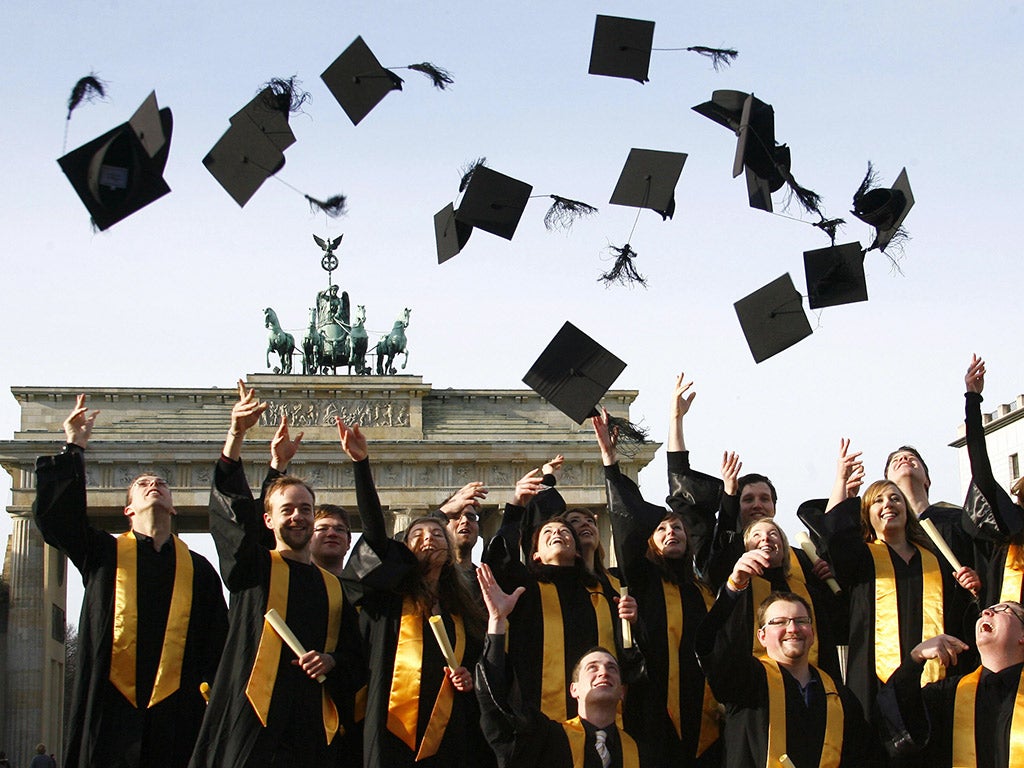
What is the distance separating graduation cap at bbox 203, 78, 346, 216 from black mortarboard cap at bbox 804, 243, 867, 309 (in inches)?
113

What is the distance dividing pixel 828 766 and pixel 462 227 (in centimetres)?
341

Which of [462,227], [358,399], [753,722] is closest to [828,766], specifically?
[753,722]

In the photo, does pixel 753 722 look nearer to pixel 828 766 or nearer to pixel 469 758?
pixel 828 766

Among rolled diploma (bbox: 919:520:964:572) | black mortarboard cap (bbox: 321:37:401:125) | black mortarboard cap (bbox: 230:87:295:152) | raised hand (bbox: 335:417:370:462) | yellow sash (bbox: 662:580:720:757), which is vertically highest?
black mortarboard cap (bbox: 321:37:401:125)

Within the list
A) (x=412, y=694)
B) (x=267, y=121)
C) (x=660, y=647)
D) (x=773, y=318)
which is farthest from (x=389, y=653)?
(x=773, y=318)

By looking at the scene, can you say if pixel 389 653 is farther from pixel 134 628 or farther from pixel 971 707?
pixel 971 707

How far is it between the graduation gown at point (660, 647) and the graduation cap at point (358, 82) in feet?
7.12

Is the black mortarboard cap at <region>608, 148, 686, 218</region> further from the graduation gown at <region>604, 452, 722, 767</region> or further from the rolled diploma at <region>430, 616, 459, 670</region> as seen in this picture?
the rolled diploma at <region>430, 616, 459, 670</region>

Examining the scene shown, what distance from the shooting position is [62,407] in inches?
1816

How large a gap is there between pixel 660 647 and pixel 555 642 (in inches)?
20.0

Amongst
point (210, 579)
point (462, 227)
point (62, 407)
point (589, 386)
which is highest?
point (62, 407)

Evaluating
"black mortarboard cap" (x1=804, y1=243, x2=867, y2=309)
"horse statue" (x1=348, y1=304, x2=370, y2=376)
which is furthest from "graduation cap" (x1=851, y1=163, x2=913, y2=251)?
"horse statue" (x1=348, y1=304, x2=370, y2=376)

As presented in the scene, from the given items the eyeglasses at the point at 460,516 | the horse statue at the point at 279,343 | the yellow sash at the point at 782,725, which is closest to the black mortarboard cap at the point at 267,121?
the eyeglasses at the point at 460,516

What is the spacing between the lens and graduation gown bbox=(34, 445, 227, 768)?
22.8 feet
